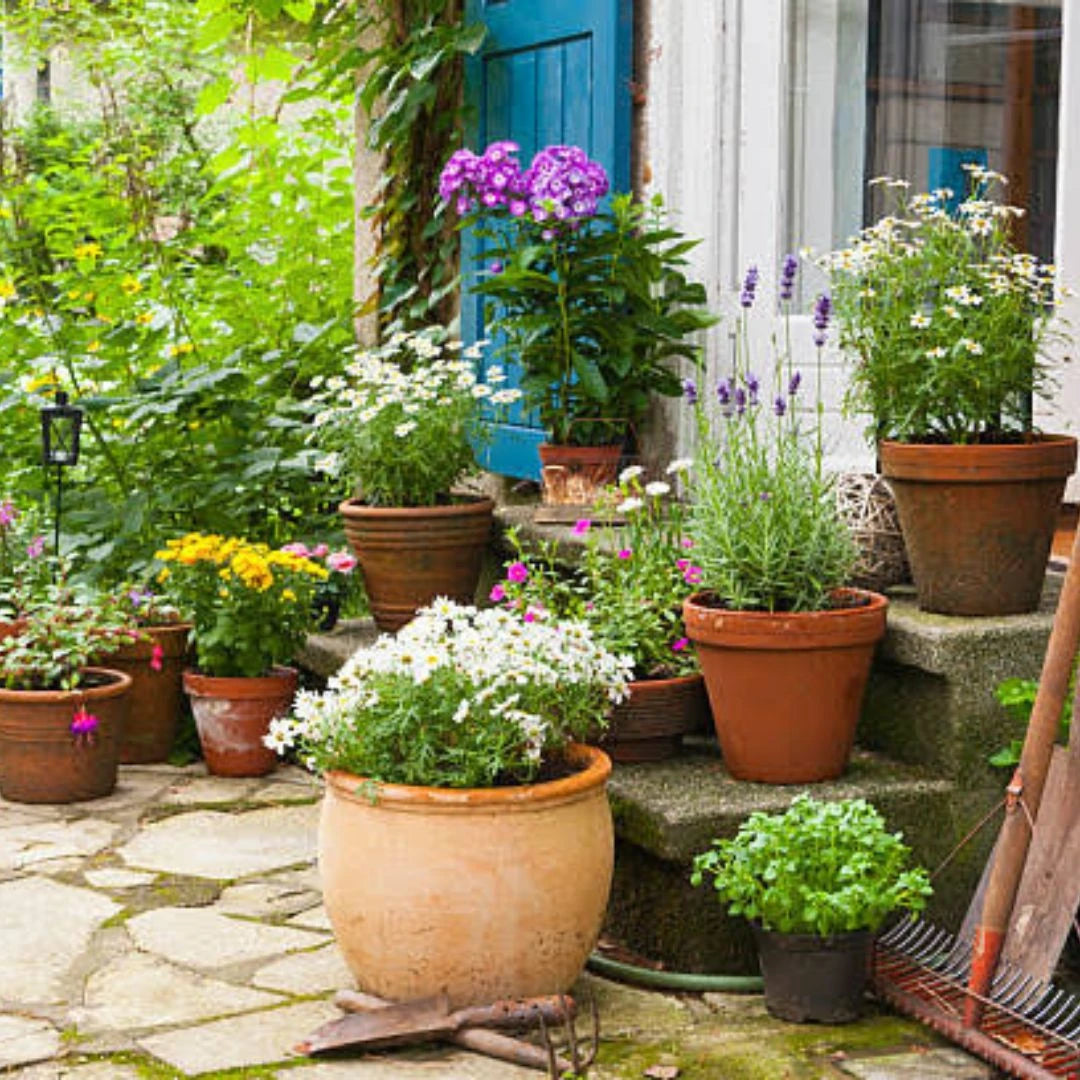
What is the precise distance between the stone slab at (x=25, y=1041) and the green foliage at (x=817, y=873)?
3.63ft

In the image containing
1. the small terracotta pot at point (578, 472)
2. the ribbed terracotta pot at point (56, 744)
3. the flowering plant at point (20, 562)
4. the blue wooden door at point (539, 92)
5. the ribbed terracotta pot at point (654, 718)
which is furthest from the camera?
the flowering plant at point (20, 562)

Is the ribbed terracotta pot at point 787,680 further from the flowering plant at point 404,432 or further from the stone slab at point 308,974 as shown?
the flowering plant at point 404,432

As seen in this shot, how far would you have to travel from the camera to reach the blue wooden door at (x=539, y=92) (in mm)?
5043

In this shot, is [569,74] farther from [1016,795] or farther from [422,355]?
[1016,795]

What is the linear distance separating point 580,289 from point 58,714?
1.66 m

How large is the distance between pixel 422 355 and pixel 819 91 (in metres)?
1.25

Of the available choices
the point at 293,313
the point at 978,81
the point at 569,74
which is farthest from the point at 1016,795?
the point at 293,313

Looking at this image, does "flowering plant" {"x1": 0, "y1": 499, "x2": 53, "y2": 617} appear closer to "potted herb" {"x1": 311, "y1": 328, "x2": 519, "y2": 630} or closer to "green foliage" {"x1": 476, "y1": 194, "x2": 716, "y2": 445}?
"potted herb" {"x1": 311, "y1": 328, "x2": 519, "y2": 630}

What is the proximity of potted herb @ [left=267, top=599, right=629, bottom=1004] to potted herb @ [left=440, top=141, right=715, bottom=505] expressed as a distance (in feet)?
4.92

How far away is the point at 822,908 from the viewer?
3.19 meters

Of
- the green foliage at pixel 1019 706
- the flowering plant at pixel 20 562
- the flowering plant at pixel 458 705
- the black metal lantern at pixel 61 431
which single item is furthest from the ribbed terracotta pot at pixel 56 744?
the green foliage at pixel 1019 706

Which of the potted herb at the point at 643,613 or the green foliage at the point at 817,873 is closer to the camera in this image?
the green foliage at the point at 817,873

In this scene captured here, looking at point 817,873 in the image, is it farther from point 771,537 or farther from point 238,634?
point 238,634

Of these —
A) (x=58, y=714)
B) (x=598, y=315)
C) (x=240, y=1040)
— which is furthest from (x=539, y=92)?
(x=240, y=1040)
